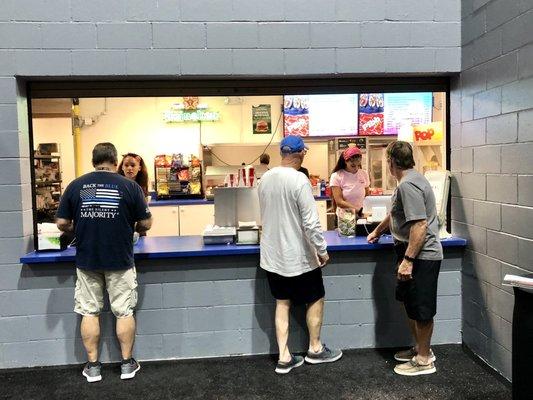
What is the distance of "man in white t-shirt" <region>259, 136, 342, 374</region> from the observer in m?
3.35

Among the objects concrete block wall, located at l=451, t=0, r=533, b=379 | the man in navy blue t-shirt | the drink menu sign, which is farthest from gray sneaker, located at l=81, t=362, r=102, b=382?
the drink menu sign

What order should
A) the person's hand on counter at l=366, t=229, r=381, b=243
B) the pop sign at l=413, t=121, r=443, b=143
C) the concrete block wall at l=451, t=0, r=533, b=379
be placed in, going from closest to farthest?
1. the concrete block wall at l=451, t=0, r=533, b=379
2. the person's hand on counter at l=366, t=229, r=381, b=243
3. the pop sign at l=413, t=121, r=443, b=143

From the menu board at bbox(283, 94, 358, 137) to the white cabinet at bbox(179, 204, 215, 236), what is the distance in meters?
1.83

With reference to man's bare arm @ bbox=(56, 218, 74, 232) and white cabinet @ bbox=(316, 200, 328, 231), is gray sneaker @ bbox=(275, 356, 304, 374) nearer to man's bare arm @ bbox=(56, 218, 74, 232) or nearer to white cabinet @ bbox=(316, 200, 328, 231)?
man's bare arm @ bbox=(56, 218, 74, 232)

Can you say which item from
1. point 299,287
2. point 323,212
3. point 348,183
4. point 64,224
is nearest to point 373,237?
point 299,287

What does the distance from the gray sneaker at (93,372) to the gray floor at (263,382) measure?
0.16 feet

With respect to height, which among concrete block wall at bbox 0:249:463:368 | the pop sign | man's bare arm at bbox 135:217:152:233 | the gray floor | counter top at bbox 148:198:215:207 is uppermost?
the pop sign

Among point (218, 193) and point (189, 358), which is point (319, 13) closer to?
point (218, 193)

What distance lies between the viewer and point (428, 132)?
4719 mm

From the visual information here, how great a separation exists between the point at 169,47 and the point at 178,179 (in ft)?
12.3

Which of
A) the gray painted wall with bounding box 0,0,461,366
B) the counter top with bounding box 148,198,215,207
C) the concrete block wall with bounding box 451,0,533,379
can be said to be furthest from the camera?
the counter top with bounding box 148,198,215,207

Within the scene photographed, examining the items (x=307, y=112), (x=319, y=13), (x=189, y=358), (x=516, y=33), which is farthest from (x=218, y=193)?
(x=307, y=112)

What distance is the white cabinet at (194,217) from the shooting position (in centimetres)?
696

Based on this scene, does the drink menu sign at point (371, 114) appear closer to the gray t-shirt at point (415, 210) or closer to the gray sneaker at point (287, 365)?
the gray t-shirt at point (415, 210)
